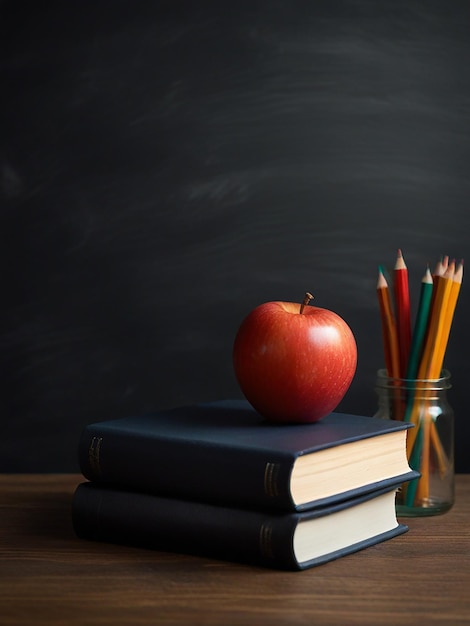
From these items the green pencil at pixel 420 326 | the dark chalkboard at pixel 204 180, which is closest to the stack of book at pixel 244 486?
the green pencil at pixel 420 326

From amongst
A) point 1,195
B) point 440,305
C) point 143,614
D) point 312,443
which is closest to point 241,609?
point 143,614

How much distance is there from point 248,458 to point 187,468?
76 millimetres

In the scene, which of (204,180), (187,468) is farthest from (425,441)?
(204,180)

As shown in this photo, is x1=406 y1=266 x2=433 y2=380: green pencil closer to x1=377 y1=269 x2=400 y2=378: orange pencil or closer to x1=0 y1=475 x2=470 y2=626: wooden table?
x1=377 y1=269 x2=400 y2=378: orange pencil

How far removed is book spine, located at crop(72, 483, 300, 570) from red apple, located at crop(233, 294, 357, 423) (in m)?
0.15

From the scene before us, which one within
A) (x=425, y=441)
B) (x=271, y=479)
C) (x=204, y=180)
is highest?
(x=204, y=180)

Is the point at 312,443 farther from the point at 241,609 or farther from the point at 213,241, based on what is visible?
the point at 213,241

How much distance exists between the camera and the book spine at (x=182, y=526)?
92 centimetres

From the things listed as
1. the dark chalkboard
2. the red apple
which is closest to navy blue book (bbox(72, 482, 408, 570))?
the red apple

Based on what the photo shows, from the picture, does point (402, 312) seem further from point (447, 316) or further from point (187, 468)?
point (187, 468)

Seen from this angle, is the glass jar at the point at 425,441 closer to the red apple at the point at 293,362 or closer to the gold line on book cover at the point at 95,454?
the red apple at the point at 293,362

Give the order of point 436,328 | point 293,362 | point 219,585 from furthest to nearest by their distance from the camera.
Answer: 1. point 436,328
2. point 293,362
3. point 219,585

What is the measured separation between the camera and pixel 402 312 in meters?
1.19

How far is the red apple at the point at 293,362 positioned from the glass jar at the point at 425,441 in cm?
14
